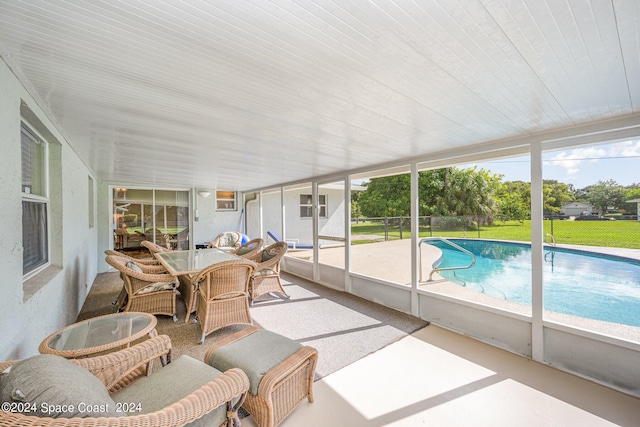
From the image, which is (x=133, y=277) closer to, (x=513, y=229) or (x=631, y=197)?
(x=631, y=197)

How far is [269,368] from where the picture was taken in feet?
6.07

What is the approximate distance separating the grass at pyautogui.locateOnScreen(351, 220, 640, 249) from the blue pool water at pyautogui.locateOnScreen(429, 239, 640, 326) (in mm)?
433

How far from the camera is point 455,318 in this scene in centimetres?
364

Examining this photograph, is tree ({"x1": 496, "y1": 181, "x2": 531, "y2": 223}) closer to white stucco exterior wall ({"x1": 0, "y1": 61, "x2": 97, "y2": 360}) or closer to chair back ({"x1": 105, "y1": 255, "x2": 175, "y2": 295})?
chair back ({"x1": 105, "y1": 255, "x2": 175, "y2": 295})

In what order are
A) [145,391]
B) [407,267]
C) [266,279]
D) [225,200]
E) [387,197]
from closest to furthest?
1. [145,391]
2. [266,279]
3. [407,267]
4. [225,200]
5. [387,197]

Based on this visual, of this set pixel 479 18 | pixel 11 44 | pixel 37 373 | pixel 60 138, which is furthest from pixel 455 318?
pixel 60 138

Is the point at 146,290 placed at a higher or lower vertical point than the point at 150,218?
lower

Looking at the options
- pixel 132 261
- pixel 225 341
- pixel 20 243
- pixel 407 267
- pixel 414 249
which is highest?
pixel 20 243

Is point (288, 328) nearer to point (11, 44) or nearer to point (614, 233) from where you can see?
point (11, 44)

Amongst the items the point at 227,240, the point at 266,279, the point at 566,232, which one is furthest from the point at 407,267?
the point at 227,240

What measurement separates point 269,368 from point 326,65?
203 cm

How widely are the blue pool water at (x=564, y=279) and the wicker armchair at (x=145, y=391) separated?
5.10 m

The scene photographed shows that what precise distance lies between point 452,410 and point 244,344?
178 centimetres

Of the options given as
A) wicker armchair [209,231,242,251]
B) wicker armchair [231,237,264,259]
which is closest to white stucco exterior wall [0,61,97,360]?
wicker armchair [231,237,264,259]
